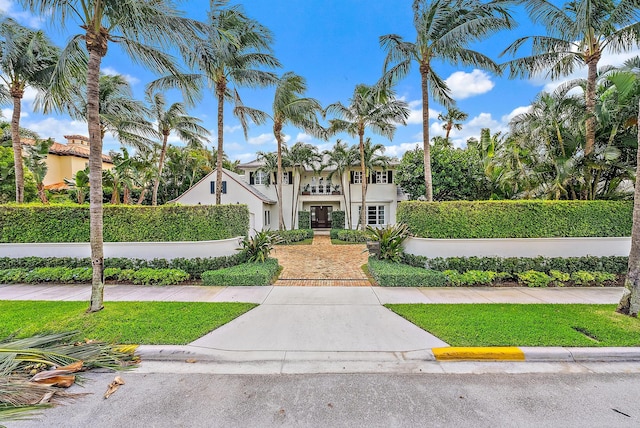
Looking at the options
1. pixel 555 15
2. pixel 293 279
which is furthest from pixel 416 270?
pixel 555 15

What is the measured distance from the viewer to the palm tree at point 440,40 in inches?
336

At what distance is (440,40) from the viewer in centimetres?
895

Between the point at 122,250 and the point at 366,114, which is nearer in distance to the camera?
the point at 122,250

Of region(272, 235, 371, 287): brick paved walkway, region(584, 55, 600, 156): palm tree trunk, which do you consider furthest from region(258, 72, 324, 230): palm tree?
region(584, 55, 600, 156): palm tree trunk

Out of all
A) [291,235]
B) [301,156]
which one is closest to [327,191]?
[301,156]

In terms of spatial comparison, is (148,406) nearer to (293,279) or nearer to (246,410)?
(246,410)

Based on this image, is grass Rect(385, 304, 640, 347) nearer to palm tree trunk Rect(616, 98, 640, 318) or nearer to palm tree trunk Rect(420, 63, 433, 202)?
palm tree trunk Rect(616, 98, 640, 318)

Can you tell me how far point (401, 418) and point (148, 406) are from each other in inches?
112

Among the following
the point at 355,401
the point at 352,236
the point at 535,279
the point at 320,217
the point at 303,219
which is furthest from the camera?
the point at 320,217

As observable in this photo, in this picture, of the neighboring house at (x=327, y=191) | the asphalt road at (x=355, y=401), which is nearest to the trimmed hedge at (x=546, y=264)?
the asphalt road at (x=355, y=401)

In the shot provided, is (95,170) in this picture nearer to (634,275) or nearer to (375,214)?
(634,275)

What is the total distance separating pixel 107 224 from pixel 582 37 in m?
17.4

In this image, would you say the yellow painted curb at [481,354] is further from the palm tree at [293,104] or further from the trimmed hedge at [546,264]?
the palm tree at [293,104]

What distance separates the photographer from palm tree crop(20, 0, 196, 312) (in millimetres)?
5426
